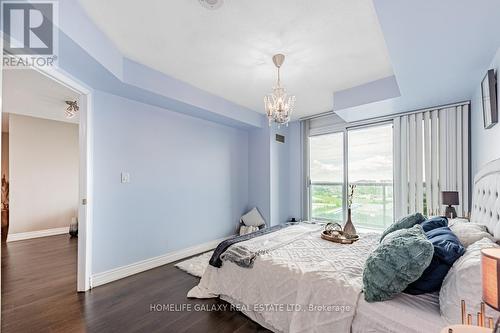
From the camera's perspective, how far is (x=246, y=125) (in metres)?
4.45

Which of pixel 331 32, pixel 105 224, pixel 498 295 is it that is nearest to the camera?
pixel 498 295

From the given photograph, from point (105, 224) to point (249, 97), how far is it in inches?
107

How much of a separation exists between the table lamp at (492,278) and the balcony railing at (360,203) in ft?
11.2

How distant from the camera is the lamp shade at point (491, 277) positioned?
2.67ft

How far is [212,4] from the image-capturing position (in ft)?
5.68

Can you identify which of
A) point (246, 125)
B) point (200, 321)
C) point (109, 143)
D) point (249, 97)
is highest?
point (249, 97)

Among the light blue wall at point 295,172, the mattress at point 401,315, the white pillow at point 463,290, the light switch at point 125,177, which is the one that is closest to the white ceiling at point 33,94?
the light switch at point 125,177

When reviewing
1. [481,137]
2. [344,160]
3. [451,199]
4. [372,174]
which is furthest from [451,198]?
[344,160]

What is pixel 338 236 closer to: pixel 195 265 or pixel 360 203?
pixel 195 265

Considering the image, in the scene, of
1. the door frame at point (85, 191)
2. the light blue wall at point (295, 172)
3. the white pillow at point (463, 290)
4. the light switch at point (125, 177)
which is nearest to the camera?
the white pillow at point (463, 290)

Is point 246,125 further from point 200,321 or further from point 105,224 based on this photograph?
point 200,321

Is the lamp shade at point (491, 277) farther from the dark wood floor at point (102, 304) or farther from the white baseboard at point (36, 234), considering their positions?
the white baseboard at point (36, 234)

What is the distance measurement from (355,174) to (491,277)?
12.2ft

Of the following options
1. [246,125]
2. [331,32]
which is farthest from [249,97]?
[331,32]
